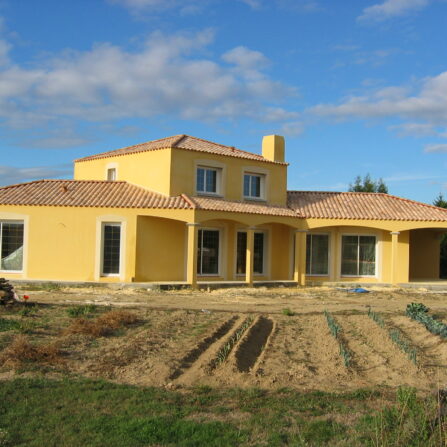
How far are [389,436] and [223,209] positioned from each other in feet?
52.2

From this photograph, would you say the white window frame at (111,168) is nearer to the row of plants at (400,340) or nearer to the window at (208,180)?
the window at (208,180)

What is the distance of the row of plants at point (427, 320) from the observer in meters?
12.3

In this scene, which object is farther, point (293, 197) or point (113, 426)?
point (293, 197)

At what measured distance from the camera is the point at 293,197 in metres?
26.8

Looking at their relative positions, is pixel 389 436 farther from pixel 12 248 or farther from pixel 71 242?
pixel 12 248

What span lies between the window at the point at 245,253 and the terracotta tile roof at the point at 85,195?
3417 mm

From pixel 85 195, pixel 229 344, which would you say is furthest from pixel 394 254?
pixel 229 344

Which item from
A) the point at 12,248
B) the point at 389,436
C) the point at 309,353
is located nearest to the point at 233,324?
the point at 309,353

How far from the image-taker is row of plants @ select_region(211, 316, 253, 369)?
9301 millimetres

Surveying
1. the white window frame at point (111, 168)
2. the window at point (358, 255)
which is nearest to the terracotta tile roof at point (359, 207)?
the window at point (358, 255)

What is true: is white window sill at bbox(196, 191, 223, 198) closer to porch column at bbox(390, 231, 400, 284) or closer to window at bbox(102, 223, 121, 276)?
window at bbox(102, 223, 121, 276)

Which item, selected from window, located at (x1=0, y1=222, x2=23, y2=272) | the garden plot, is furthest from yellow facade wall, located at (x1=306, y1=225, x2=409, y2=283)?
window, located at (x1=0, y1=222, x2=23, y2=272)

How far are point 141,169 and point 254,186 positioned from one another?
199 inches

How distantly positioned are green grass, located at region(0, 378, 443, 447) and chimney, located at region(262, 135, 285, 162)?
19.1 m
